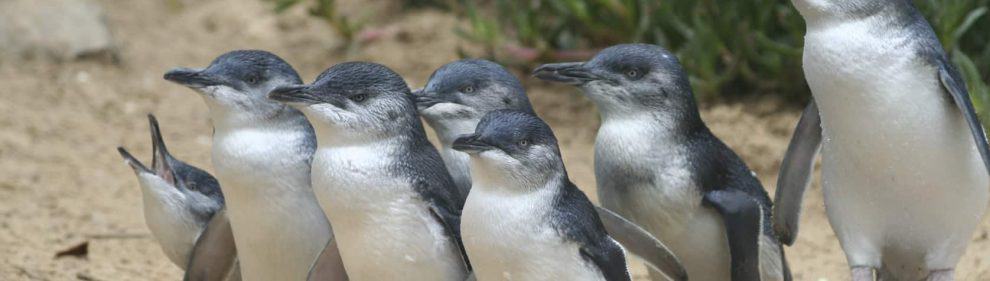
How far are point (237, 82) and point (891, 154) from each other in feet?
5.64

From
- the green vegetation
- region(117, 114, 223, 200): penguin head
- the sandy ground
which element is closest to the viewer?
region(117, 114, 223, 200): penguin head

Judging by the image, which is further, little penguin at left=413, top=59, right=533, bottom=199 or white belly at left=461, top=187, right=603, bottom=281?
little penguin at left=413, top=59, right=533, bottom=199

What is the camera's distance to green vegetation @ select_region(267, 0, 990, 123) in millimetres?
6129

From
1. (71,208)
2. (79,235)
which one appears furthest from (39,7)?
(79,235)

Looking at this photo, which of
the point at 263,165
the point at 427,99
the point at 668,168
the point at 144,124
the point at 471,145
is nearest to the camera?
the point at 471,145

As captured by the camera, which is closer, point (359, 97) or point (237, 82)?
point (359, 97)

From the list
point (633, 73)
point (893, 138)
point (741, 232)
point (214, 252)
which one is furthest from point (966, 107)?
point (214, 252)

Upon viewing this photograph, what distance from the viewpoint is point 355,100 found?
3.74m

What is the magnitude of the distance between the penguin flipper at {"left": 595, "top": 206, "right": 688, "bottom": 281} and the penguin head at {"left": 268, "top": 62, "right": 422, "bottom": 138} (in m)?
0.56

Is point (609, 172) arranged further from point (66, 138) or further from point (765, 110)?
point (66, 138)

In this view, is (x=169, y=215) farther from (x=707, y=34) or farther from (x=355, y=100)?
(x=707, y=34)

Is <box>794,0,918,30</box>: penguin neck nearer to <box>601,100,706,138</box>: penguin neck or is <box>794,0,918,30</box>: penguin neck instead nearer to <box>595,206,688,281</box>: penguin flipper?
<box>601,100,706,138</box>: penguin neck

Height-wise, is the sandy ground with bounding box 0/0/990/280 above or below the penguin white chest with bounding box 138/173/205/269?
below

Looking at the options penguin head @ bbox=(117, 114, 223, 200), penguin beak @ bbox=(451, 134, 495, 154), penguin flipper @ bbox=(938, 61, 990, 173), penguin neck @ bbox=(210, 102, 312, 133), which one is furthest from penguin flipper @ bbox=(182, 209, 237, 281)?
penguin flipper @ bbox=(938, 61, 990, 173)
